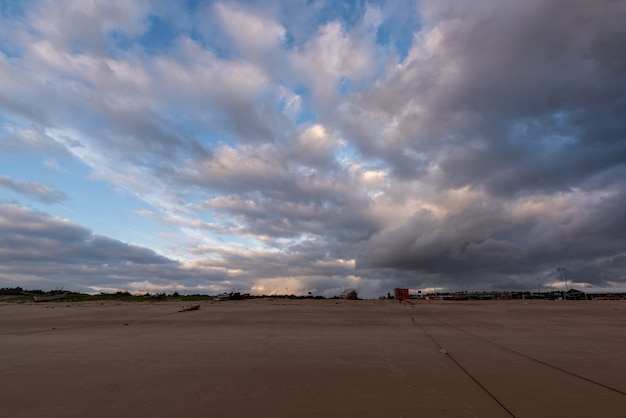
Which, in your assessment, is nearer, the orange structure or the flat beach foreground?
the flat beach foreground

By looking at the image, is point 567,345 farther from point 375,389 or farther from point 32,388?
point 32,388

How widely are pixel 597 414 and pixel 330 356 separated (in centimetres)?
655

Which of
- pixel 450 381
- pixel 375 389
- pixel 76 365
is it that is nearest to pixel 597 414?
pixel 450 381

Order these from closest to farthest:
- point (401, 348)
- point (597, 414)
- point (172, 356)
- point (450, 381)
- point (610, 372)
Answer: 1. point (597, 414)
2. point (450, 381)
3. point (610, 372)
4. point (172, 356)
5. point (401, 348)

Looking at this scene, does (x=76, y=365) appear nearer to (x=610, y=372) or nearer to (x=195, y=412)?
(x=195, y=412)

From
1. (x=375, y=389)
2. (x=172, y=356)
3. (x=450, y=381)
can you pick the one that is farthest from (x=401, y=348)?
(x=172, y=356)

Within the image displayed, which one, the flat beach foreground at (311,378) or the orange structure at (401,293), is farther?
the orange structure at (401,293)

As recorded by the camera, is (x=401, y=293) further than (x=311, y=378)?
Yes

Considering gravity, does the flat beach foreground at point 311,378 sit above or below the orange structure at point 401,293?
below

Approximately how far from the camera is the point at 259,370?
29.0ft

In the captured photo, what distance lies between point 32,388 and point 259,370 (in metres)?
5.06

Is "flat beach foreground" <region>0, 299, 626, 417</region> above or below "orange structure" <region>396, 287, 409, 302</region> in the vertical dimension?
below

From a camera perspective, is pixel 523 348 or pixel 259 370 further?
pixel 523 348

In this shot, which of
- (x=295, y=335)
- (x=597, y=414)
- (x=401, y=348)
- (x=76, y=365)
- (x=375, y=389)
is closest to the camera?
(x=597, y=414)
